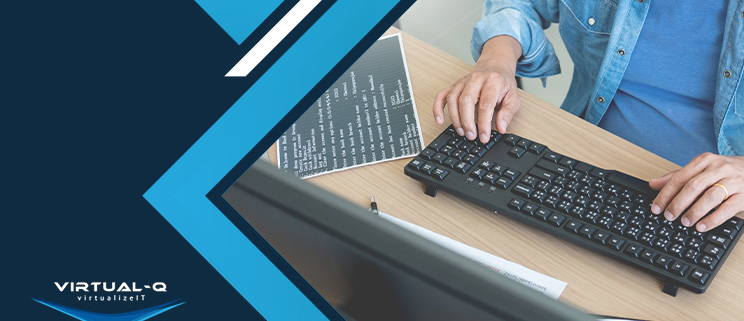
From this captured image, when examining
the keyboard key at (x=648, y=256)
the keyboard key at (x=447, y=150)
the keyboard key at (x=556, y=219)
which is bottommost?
the keyboard key at (x=648, y=256)

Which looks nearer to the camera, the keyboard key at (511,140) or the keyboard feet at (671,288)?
the keyboard feet at (671,288)

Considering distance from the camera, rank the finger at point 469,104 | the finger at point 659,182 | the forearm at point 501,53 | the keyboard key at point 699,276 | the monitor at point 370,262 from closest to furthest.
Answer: the monitor at point 370,262 → the keyboard key at point 699,276 → the finger at point 659,182 → the finger at point 469,104 → the forearm at point 501,53

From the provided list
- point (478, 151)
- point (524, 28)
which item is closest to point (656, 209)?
point (478, 151)

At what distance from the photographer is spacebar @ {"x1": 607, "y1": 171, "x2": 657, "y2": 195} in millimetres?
750

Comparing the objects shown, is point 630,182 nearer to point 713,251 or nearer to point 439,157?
point 713,251

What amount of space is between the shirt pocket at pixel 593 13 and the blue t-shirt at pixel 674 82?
7cm

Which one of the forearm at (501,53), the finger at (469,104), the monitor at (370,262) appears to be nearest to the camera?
the monitor at (370,262)

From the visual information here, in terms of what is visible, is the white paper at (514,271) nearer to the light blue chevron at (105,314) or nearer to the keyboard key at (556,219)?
the keyboard key at (556,219)

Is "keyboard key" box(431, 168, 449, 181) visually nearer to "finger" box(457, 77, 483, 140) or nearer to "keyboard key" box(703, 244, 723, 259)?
"finger" box(457, 77, 483, 140)

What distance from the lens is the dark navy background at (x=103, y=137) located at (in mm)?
343

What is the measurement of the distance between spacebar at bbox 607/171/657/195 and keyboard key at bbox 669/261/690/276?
11 cm

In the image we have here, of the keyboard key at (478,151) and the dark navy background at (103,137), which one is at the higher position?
the dark navy background at (103,137)

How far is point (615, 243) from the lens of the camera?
2.27ft

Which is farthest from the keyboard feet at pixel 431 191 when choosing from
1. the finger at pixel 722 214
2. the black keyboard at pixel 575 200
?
the finger at pixel 722 214
